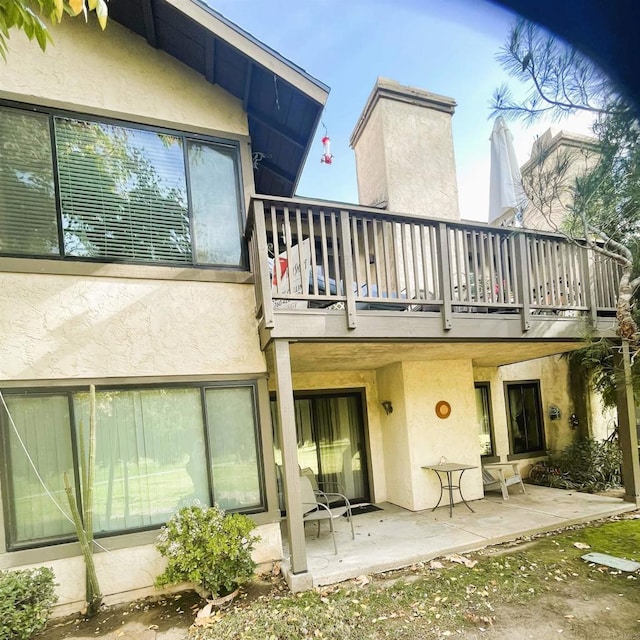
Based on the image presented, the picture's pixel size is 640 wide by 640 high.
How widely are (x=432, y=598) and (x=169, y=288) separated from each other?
4.25 m

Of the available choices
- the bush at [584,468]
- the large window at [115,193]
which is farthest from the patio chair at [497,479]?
the large window at [115,193]

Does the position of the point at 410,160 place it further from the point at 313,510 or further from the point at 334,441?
the point at 313,510

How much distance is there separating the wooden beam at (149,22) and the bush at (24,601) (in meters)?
5.92

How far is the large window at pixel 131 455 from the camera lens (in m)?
4.17

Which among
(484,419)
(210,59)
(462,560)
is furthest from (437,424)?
(210,59)

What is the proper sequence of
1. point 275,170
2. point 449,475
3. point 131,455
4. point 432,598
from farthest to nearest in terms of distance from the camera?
point 275,170 → point 449,475 → point 131,455 → point 432,598

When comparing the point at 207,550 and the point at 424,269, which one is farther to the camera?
the point at 424,269

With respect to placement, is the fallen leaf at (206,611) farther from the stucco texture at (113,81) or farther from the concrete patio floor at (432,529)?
the stucco texture at (113,81)

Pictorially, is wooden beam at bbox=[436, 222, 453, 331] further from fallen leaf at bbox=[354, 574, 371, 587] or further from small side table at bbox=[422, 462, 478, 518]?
fallen leaf at bbox=[354, 574, 371, 587]

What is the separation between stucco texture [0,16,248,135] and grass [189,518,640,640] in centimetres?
546

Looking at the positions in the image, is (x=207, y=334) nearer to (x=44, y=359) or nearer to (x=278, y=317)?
(x=278, y=317)

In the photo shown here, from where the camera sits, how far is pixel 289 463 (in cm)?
438

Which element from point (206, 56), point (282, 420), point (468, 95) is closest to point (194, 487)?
point (282, 420)

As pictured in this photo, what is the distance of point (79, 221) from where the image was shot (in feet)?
15.3
